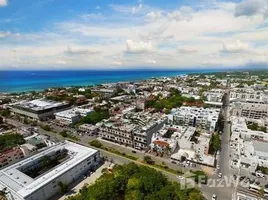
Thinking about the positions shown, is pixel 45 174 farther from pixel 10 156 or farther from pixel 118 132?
pixel 118 132

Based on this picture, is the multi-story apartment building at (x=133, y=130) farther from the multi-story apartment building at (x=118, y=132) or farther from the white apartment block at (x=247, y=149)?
the white apartment block at (x=247, y=149)

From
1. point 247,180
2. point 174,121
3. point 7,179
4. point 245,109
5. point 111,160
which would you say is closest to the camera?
point 7,179

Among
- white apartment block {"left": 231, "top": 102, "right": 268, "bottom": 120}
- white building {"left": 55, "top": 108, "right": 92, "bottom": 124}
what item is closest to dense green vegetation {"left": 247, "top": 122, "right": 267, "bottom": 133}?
white apartment block {"left": 231, "top": 102, "right": 268, "bottom": 120}

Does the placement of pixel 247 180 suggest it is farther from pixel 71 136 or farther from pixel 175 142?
pixel 71 136

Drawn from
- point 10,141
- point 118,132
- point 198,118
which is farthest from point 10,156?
point 198,118

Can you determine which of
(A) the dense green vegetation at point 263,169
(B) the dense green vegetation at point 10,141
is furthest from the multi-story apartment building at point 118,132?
(A) the dense green vegetation at point 263,169

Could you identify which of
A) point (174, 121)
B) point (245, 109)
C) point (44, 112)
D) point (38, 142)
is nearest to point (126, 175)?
point (38, 142)
